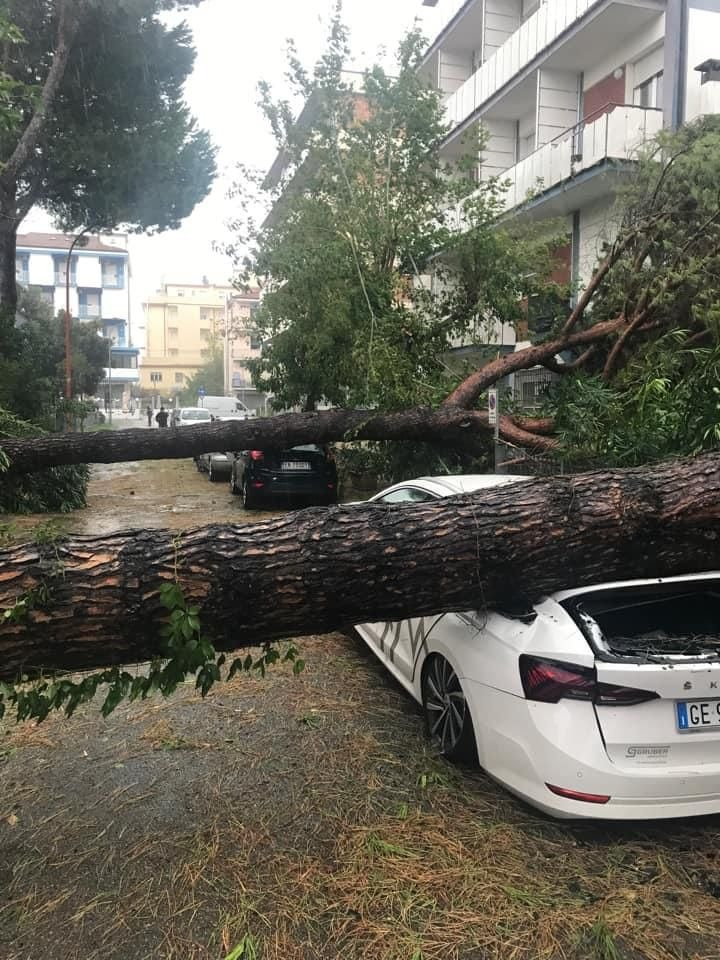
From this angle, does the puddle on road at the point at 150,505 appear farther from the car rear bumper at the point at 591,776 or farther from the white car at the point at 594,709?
the car rear bumper at the point at 591,776

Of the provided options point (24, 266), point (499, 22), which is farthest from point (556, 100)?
point (24, 266)

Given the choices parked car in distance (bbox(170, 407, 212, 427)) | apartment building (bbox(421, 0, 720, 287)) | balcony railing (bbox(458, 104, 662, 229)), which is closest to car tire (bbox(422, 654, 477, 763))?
apartment building (bbox(421, 0, 720, 287))

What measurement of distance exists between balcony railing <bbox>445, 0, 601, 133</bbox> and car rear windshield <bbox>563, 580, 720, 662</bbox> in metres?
13.0

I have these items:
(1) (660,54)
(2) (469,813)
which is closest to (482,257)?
(1) (660,54)

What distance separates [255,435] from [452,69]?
650 inches

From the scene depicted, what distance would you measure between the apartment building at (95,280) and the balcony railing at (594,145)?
6892cm

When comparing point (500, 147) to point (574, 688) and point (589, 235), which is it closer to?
point (589, 235)

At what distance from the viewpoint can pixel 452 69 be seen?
20953 mm

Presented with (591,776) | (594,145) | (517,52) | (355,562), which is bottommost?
(591,776)

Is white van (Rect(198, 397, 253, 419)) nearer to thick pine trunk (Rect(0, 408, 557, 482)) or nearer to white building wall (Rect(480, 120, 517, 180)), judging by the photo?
white building wall (Rect(480, 120, 517, 180))

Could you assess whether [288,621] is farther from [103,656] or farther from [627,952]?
[627,952]

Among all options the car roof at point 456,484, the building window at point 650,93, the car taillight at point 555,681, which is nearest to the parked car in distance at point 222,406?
the building window at point 650,93

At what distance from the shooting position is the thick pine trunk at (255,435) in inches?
367

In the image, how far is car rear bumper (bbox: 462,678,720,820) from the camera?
2736 mm
